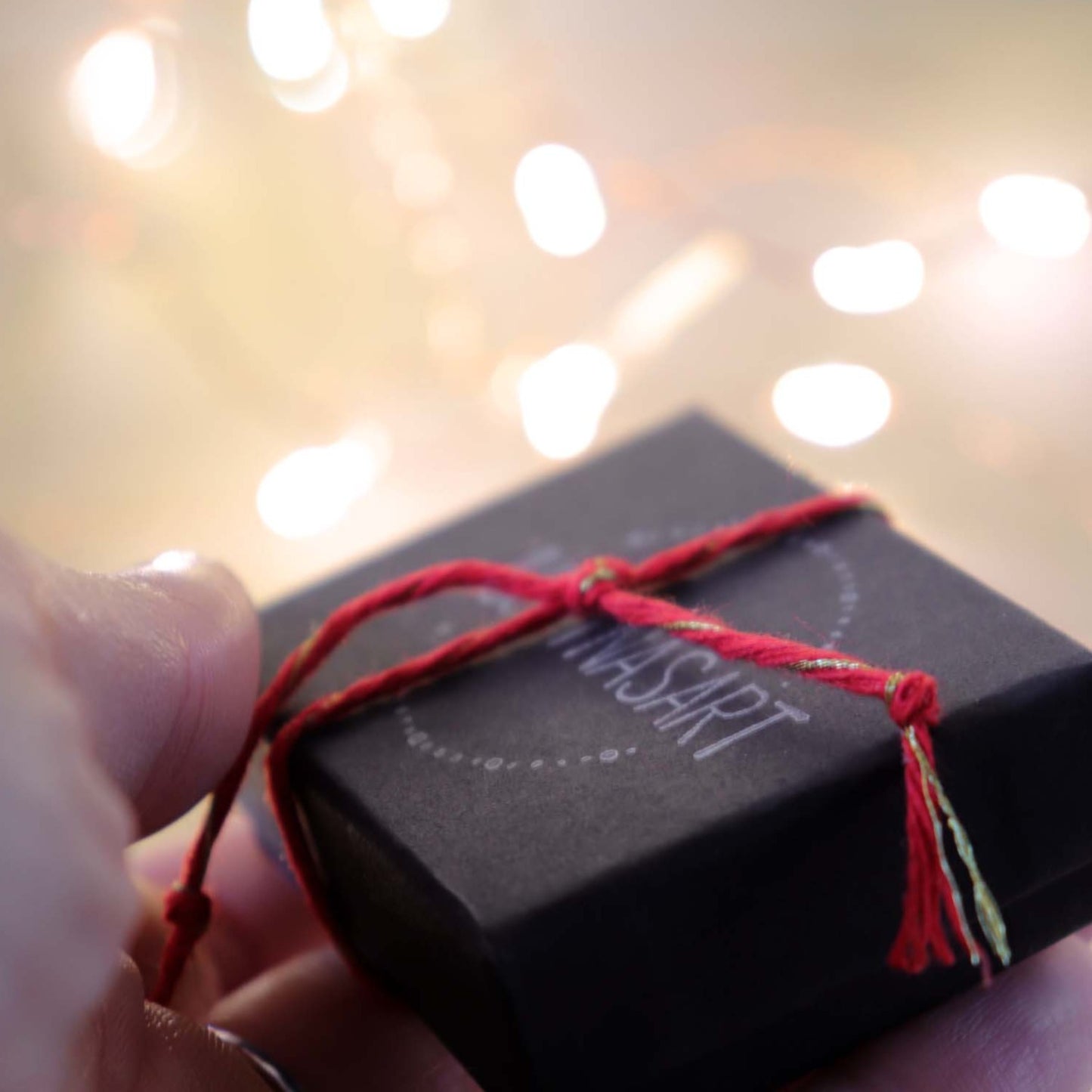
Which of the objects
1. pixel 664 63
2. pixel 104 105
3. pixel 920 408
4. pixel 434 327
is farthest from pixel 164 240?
pixel 920 408

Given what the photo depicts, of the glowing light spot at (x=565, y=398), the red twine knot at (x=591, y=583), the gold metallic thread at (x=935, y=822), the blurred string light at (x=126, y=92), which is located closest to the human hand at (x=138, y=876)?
the red twine knot at (x=591, y=583)

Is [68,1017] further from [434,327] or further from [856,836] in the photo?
[434,327]

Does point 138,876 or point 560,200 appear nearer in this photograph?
point 138,876

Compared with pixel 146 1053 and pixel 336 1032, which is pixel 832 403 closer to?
pixel 336 1032

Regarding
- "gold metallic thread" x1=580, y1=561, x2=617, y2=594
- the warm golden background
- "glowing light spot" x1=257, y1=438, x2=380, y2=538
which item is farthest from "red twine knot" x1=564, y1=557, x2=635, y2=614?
"glowing light spot" x1=257, y1=438, x2=380, y2=538

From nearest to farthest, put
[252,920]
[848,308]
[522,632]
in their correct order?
[522,632] → [252,920] → [848,308]

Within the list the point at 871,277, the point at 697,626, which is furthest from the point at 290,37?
the point at 697,626
